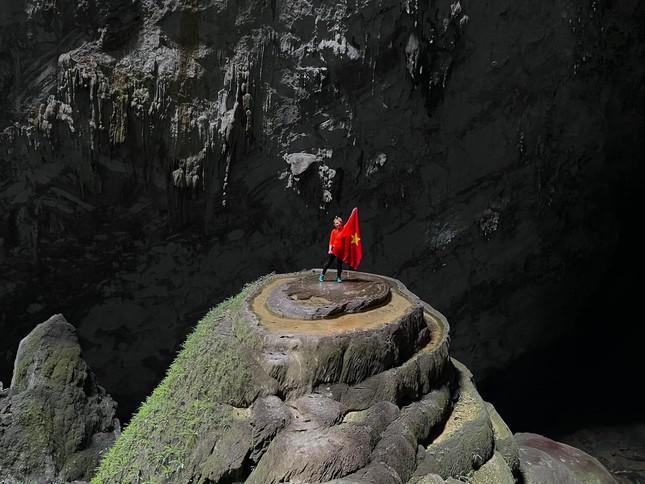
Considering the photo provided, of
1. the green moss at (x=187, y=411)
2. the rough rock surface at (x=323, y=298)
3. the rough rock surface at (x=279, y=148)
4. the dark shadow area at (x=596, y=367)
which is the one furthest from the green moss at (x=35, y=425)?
the dark shadow area at (x=596, y=367)

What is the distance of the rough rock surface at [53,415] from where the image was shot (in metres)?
7.47

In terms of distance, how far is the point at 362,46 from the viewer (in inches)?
489

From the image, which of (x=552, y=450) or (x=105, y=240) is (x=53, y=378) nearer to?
(x=105, y=240)

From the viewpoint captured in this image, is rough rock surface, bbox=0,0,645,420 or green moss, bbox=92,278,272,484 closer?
green moss, bbox=92,278,272,484

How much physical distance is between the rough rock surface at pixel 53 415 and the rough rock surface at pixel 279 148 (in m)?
3.90

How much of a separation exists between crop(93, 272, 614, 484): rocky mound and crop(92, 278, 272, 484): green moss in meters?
0.01

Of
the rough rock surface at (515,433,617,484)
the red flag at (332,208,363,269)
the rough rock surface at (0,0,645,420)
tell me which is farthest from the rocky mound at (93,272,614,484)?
the rough rock surface at (0,0,645,420)

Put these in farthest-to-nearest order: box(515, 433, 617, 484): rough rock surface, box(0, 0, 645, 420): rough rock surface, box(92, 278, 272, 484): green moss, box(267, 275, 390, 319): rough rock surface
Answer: box(0, 0, 645, 420): rough rock surface
box(515, 433, 617, 484): rough rock surface
box(267, 275, 390, 319): rough rock surface
box(92, 278, 272, 484): green moss

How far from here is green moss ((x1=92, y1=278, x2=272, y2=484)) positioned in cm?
542

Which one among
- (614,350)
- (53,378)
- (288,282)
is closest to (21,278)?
(53,378)

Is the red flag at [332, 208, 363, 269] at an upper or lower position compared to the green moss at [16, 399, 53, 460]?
upper

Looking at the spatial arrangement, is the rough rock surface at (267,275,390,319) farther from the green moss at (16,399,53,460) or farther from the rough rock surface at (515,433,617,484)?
the green moss at (16,399,53,460)

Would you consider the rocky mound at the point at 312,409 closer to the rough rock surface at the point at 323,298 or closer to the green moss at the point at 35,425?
the rough rock surface at the point at 323,298

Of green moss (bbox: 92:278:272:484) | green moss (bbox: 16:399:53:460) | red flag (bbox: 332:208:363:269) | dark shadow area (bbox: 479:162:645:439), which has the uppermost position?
red flag (bbox: 332:208:363:269)
